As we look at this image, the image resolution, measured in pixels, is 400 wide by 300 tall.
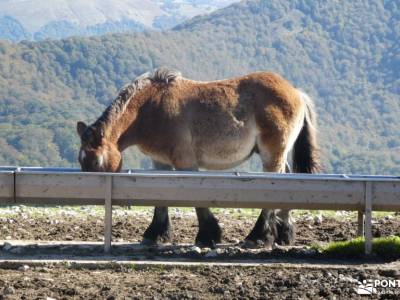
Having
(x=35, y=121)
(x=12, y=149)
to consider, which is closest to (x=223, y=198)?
(x=12, y=149)

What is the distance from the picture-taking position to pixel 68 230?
456 inches

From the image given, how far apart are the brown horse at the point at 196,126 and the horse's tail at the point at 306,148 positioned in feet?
0.67

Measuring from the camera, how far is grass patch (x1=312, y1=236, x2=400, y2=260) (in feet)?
29.9

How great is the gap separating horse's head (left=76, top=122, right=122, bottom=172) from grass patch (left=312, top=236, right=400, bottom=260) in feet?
10.6

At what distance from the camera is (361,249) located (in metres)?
9.25

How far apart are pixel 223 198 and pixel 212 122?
2.27 meters

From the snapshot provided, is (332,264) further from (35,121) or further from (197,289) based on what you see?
(35,121)

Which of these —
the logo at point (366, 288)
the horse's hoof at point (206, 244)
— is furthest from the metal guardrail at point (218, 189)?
the logo at point (366, 288)

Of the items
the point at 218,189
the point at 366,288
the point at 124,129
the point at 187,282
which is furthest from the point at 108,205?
the point at 366,288

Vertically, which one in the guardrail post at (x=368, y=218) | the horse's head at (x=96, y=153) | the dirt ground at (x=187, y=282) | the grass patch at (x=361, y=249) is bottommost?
the dirt ground at (x=187, y=282)

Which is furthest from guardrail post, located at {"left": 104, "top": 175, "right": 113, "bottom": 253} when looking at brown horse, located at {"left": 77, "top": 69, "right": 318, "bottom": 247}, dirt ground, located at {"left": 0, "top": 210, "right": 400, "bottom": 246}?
dirt ground, located at {"left": 0, "top": 210, "right": 400, "bottom": 246}

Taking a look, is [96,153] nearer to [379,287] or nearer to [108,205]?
[108,205]

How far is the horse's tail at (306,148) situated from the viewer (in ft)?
39.0

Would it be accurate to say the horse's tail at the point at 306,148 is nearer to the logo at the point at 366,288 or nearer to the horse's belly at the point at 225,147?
the horse's belly at the point at 225,147
